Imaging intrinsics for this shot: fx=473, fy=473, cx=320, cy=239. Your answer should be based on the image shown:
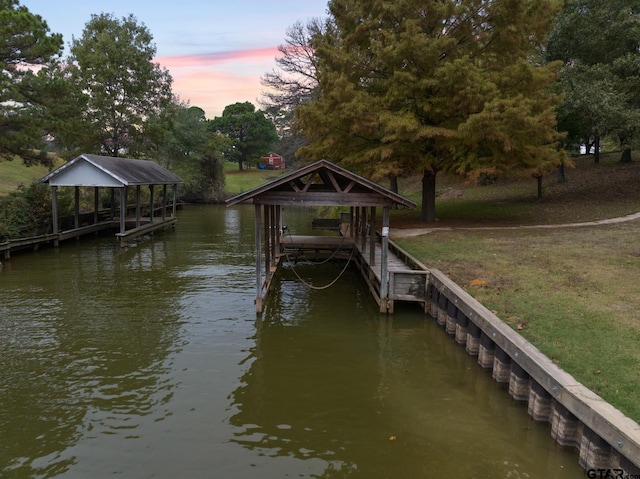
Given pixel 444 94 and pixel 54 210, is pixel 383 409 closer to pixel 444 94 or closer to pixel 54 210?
pixel 444 94

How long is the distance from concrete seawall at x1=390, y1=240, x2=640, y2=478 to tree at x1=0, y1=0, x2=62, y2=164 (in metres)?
22.8

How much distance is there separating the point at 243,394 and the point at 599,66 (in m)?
27.9

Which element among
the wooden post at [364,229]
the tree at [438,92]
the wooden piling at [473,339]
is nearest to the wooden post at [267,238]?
the wooden post at [364,229]

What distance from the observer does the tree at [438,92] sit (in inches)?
787

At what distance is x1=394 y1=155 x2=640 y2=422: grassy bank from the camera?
304 inches

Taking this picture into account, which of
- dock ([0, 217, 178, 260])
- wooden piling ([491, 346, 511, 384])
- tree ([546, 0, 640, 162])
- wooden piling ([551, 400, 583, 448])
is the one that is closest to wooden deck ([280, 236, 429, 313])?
wooden piling ([491, 346, 511, 384])

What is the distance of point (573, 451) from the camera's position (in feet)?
21.9

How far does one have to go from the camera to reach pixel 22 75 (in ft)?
78.2

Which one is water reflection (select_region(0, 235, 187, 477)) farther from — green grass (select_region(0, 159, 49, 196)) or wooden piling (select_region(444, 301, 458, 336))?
green grass (select_region(0, 159, 49, 196))

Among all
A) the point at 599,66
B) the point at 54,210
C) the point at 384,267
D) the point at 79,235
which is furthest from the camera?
the point at 79,235

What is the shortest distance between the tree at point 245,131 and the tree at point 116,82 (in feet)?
145

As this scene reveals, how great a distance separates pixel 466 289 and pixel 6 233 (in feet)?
66.6

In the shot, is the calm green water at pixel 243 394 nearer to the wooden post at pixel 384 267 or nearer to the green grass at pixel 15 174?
the wooden post at pixel 384 267

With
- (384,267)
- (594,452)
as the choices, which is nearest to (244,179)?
(384,267)
